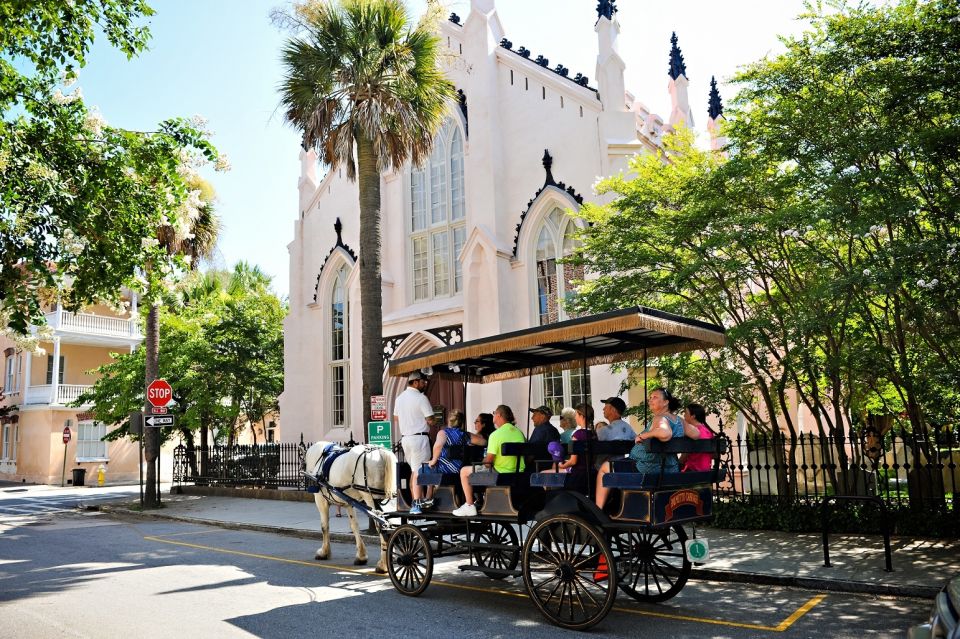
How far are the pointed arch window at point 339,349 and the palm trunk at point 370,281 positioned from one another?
10.4m

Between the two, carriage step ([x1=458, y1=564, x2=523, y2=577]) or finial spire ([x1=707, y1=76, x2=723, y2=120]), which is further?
finial spire ([x1=707, y1=76, x2=723, y2=120])

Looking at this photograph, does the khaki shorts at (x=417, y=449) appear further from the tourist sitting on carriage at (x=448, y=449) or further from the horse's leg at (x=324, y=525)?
the horse's leg at (x=324, y=525)

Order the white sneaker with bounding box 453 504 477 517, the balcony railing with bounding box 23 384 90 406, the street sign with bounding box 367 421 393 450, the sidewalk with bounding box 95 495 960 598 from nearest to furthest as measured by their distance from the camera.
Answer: the white sneaker with bounding box 453 504 477 517 < the sidewalk with bounding box 95 495 960 598 < the street sign with bounding box 367 421 393 450 < the balcony railing with bounding box 23 384 90 406

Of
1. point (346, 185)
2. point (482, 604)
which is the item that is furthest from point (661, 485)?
point (346, 185)

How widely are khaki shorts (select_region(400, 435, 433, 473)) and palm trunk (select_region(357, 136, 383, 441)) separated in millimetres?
4294

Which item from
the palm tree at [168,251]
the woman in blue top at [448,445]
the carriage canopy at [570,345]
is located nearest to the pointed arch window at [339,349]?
the palm tree at [168,251]

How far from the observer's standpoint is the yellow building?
34594mm

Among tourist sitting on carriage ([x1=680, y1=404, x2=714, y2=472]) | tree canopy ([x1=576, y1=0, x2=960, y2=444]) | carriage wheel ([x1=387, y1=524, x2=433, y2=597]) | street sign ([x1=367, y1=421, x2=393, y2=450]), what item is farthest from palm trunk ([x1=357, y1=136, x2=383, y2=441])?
tourist sitting on carriage ([x1=680, y1=404, x2=714, y2=472])

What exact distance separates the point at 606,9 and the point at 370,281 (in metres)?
10.0

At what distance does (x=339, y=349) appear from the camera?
2567 centimetres

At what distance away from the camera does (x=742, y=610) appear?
7.41 m

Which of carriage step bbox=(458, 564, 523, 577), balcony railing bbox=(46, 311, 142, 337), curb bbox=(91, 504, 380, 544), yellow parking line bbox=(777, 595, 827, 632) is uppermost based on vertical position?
balcony railing bbox=(46, 311, 142, 337)

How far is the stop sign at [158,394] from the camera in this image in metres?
18.9

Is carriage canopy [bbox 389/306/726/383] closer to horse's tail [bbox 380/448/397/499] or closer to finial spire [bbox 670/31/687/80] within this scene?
horse's tail [bbox 380/448/397/499]
